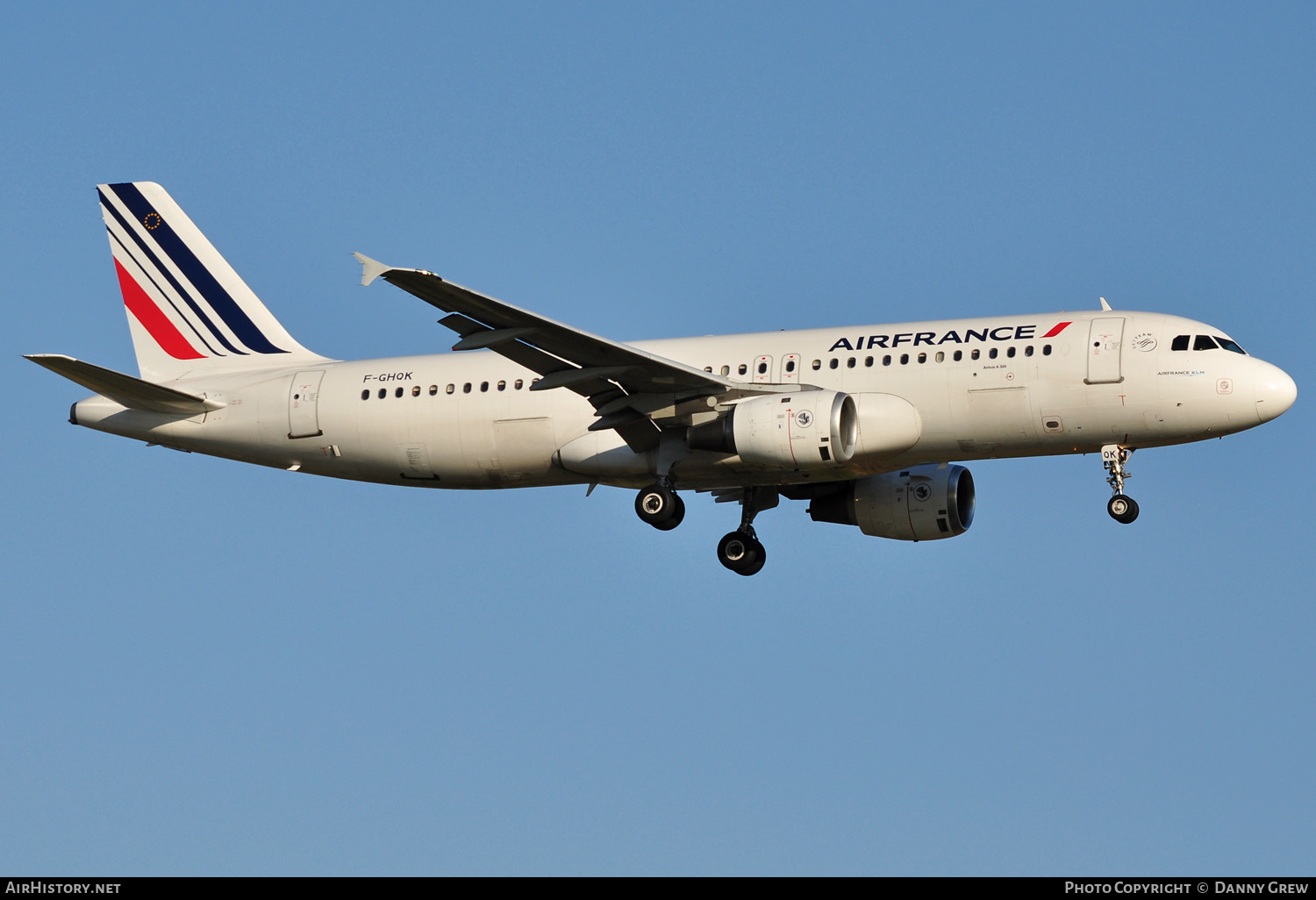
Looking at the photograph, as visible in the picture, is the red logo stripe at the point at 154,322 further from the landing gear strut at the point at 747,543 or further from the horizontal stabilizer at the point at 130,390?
the landing gear strut at the point at 747,543

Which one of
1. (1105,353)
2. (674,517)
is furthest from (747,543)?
(1105,353)

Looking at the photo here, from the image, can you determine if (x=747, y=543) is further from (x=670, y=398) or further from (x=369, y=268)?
(x=369, y=268)

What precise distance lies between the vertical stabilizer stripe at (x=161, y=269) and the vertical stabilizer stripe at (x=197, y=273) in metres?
0.28

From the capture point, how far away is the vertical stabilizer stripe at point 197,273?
142 ft

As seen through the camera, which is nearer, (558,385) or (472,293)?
(472,293)

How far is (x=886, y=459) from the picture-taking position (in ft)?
120

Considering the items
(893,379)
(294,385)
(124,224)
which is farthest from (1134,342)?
(124,224)

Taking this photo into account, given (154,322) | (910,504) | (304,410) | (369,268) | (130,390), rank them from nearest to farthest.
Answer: (369,268), (130,390), (304,410), (910,504), (154,322)

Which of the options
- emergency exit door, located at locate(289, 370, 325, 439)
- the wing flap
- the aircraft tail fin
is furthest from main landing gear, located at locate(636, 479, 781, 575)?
the aircraft tail fin

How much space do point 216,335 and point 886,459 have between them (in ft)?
55.1

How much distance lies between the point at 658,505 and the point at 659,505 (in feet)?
0.12

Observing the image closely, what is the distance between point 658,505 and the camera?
3791 centimetres

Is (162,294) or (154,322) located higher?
(162,294)
